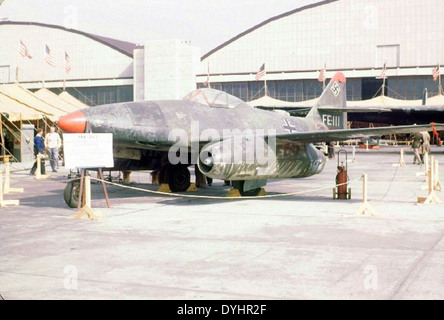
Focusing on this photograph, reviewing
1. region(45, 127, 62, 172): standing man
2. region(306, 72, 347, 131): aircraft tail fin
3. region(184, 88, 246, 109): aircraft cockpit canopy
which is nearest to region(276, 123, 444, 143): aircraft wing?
region(184, 88, 246, 109): aircraft cockpit canopy

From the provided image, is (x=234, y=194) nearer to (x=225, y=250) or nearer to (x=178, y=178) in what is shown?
(x=178, y=178)

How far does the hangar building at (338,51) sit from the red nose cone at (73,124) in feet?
169

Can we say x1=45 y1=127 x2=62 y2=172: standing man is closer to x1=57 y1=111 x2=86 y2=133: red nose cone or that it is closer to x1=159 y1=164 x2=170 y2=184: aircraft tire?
x1=159 y1=164 x2=170 y2=184: aircraft tire

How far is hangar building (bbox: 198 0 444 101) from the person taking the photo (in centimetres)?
5756

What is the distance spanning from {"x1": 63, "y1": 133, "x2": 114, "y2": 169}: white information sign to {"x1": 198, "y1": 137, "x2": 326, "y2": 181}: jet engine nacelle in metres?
2.18

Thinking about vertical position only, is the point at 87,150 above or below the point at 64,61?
below

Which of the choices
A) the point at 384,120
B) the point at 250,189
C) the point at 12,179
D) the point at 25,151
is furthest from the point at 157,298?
the point at 384,120

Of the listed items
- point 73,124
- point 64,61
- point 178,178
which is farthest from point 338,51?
point 73,124

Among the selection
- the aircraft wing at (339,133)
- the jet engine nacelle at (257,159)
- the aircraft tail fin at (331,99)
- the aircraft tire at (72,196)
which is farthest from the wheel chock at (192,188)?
the aircraft tail fin at (331,99)

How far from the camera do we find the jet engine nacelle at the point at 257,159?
1248 cm

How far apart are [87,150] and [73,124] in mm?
696

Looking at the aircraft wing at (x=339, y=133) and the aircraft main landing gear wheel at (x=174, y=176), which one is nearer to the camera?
the aircraft wing at (x=339, y=133)

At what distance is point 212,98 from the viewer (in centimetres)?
1488

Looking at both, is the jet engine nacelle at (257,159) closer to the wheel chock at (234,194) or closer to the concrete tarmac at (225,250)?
the concrete tarmac at (225,250)
